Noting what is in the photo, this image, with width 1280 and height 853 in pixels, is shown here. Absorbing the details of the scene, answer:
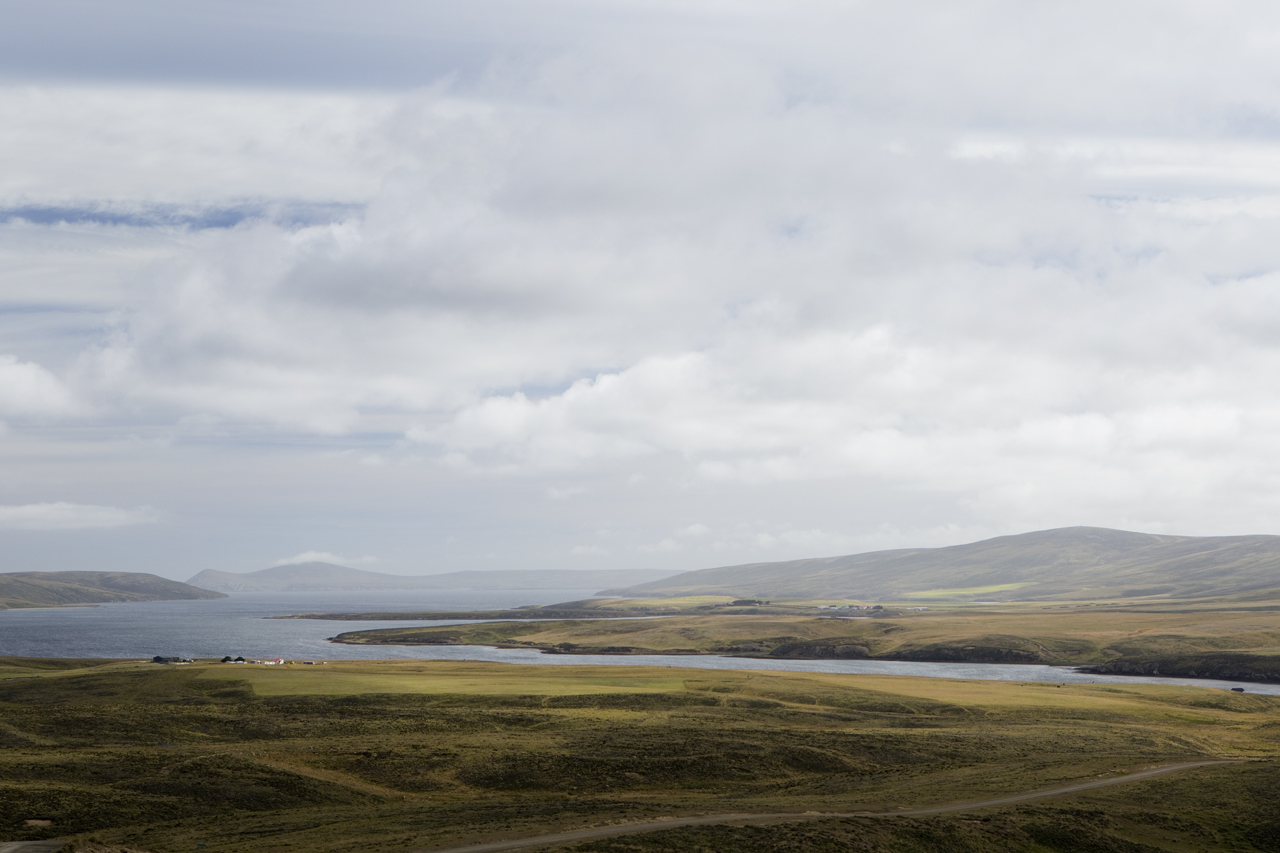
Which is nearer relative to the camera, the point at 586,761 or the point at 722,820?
the point at 722,820

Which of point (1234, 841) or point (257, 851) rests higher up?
point (257, 851)

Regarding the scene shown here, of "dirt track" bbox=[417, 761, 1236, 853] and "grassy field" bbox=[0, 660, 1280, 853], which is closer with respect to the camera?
"dirt track" bbox=[417, 761, 1236, 853]

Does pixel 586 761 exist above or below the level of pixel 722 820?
below

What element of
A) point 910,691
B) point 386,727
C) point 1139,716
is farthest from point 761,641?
point 386,727

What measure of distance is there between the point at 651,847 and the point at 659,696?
49929mm

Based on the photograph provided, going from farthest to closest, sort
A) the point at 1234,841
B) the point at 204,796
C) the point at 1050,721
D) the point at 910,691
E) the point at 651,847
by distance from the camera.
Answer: the point at 910,691
the point at 1050,721
the point at 204,796
the point at 1234,841
the point at 651,847

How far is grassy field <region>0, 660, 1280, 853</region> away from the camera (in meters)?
39.9

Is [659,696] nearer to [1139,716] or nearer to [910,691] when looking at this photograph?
[910,691]

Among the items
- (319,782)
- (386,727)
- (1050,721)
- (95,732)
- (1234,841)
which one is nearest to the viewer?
(1234,841)

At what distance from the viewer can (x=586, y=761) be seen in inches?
2205

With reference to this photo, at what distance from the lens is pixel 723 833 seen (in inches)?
1465

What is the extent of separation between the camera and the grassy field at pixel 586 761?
3994 centimetres

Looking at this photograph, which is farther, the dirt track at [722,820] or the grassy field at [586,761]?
the grassy field at [586,761]

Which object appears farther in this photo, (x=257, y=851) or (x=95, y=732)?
(x=95, y=732)
